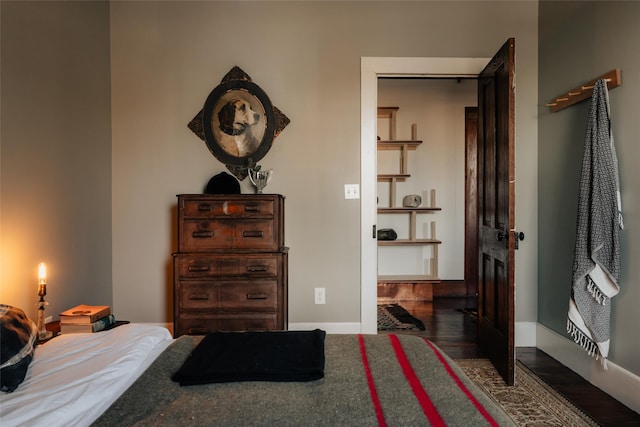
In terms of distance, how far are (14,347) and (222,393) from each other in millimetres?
575

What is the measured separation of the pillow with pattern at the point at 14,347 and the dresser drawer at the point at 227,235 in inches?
54.1

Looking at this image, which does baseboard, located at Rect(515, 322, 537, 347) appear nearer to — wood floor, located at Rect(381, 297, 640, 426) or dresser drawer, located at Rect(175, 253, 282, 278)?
wood floor, located at Rect(381, 297, 640, 426)

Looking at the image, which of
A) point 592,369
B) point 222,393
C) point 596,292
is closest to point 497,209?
point 596,292

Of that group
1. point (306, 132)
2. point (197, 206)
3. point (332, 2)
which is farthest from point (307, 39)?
point (197, 206)

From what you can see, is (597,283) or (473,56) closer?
(597,283)

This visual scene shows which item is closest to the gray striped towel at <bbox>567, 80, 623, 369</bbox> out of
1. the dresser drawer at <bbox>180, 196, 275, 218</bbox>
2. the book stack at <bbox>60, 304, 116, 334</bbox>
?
Answer: the dresser drawer at <bbox>180, 196, 275, 218</bbox>

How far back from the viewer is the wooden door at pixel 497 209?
2.29 metres

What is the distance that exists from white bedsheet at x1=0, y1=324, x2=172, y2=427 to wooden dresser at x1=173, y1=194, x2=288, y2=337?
3.58 ft

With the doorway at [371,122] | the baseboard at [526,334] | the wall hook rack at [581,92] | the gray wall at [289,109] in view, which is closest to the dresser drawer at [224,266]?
the gray wall at [289,109]

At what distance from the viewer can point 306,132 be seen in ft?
9.89

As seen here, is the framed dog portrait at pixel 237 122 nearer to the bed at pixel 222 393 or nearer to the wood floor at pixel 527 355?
the bed at pixel 222 393

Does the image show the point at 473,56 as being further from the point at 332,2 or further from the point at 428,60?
the point at 332,2

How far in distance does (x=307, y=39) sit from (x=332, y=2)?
0.35 meters

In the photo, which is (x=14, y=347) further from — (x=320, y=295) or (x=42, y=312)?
(x=320, y=295)
